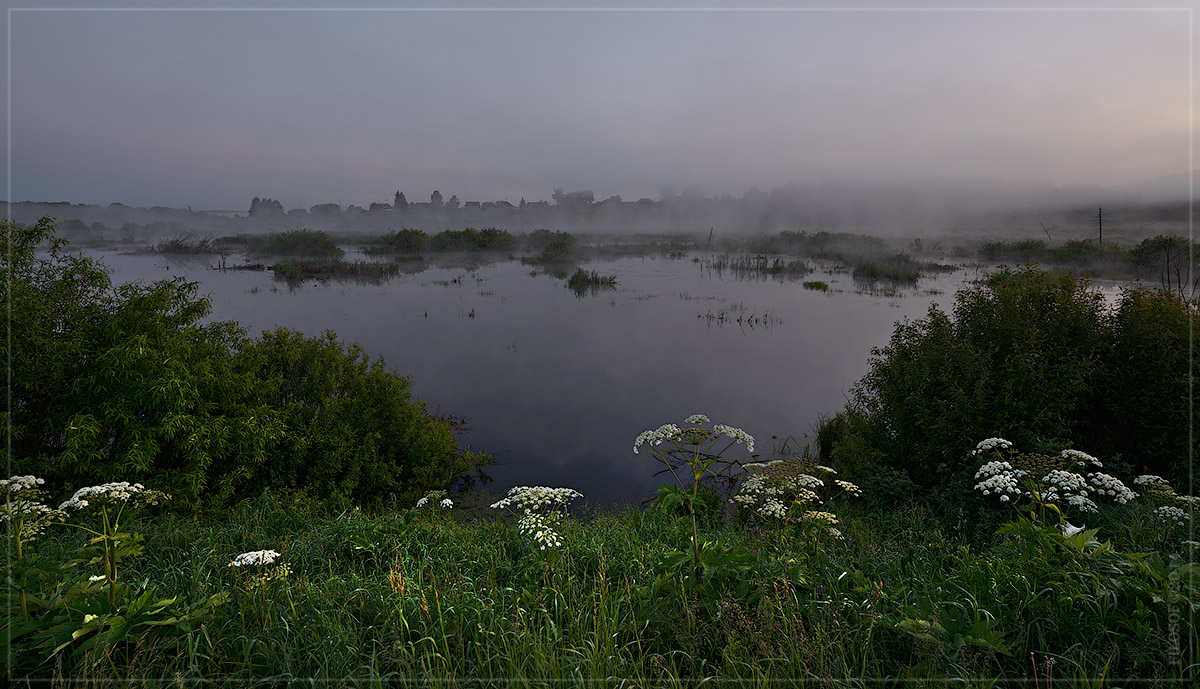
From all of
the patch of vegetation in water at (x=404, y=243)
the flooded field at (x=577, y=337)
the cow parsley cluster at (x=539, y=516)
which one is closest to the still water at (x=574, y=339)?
the flooded field at (x=577, y=337)

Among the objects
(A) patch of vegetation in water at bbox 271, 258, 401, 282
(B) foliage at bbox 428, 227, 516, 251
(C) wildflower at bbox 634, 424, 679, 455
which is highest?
(B) foliage at bbox 428, 227, 516, 251

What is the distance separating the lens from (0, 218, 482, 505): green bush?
5.32 meters

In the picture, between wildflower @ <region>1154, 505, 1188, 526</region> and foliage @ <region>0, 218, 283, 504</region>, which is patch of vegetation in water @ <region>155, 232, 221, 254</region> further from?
wildflower @ <region>1154, 505, 1188, 526</region>

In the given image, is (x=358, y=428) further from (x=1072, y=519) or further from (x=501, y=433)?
(x=1072, y=519)

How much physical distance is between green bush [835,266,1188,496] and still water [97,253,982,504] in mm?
3705

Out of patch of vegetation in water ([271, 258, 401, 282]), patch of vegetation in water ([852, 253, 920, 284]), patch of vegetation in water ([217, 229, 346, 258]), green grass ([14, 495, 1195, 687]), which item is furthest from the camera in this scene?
patch of vegetation in water ([217, 229, 346, 258])

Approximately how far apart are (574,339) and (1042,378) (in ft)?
43.1

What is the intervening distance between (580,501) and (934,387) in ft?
18.6

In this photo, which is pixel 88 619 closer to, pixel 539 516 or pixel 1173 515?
pixel 539 516

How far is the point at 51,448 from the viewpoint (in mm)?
5637

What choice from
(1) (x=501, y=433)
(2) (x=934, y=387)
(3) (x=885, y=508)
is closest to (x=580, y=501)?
(1) (x=501, y=433)

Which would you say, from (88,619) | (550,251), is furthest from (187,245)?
(88,619)

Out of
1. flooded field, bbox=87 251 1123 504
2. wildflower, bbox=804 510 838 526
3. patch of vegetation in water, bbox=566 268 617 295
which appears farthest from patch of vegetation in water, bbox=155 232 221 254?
wildflower, bbox=804 510 838 526

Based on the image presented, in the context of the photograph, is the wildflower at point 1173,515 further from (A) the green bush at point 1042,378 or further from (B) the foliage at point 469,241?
(B) the foliage at point 469,241
